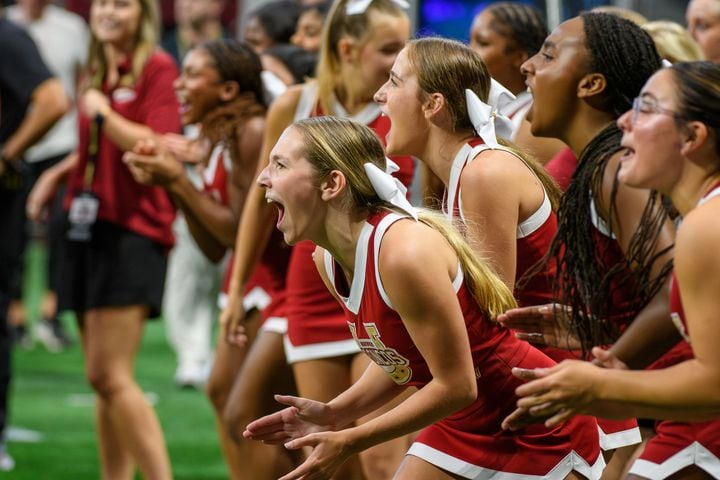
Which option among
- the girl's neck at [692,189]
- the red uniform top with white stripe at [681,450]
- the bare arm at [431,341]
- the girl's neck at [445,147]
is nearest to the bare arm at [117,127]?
the girl's neck at [445,147]

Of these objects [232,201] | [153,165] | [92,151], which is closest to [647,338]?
[153,165]

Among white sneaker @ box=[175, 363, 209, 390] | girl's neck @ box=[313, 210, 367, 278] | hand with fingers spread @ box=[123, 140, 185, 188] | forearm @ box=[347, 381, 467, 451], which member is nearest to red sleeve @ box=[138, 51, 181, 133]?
hand with fingers spread @ box=[123, 140, 185, 188]

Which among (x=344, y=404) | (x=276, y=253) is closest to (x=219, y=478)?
(x=276, y=253)

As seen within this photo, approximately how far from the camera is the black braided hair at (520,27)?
4.75 m

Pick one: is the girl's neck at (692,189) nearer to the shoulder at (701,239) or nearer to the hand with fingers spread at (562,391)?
the shoulder at (701,239)

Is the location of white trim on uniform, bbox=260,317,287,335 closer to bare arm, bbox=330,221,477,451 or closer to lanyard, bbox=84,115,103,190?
lanyard, bbox=84,115,103,190

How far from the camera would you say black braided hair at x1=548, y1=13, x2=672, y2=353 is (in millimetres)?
3201

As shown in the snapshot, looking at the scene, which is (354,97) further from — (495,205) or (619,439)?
(619,439)

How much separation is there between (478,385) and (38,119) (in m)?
3.78

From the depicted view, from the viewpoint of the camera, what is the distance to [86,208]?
5.48m

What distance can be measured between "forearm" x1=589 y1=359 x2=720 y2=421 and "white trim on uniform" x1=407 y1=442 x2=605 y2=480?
79 centimetres

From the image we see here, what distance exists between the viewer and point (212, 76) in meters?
5.14

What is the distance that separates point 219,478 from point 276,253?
161 cm

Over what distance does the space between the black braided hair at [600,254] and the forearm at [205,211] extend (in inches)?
72.0
